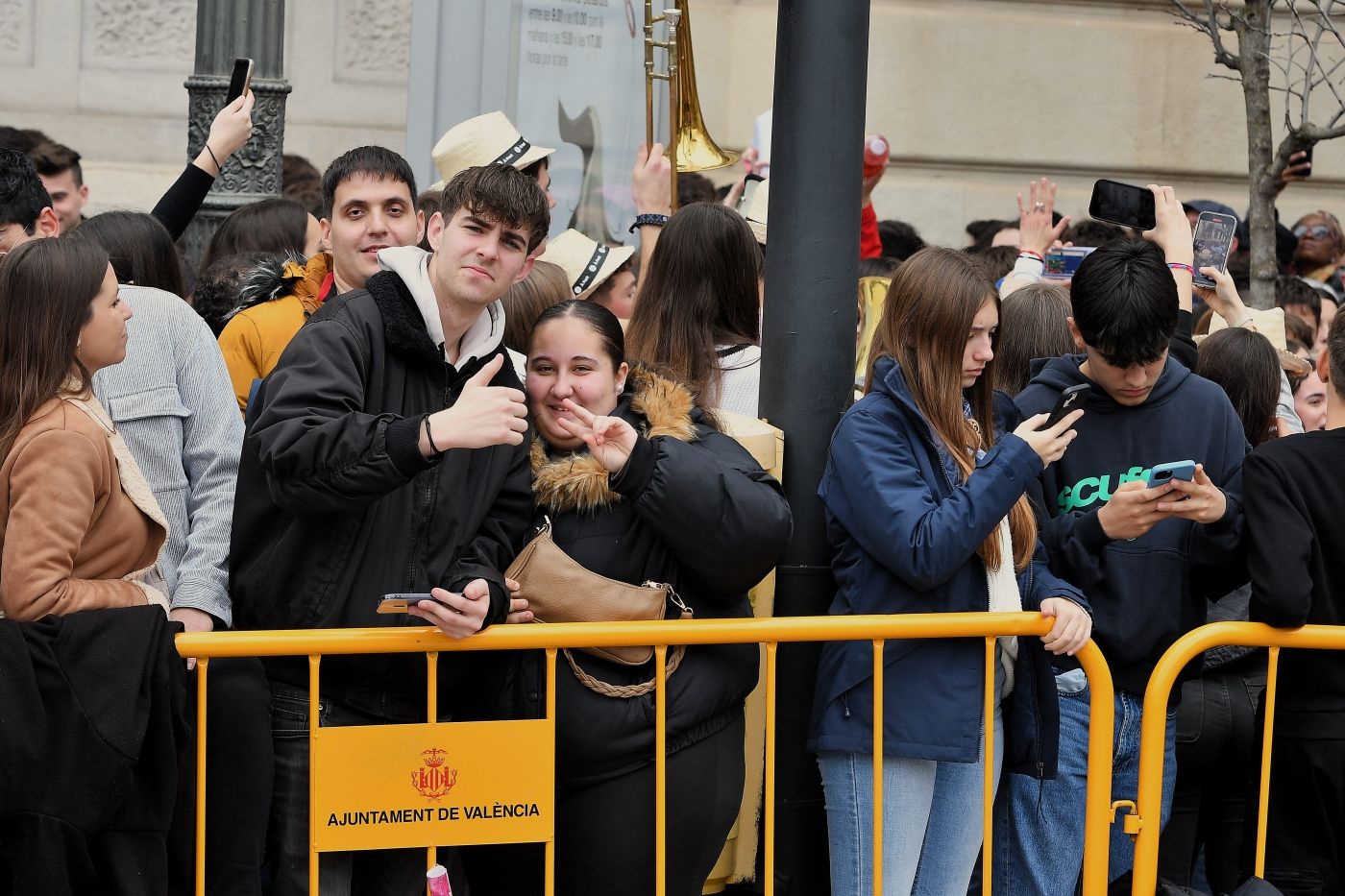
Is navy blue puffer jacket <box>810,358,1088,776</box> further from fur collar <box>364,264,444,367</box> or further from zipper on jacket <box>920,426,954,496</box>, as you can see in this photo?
fur collar <box>364,264,444,367</box>

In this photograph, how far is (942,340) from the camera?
3.86 metres

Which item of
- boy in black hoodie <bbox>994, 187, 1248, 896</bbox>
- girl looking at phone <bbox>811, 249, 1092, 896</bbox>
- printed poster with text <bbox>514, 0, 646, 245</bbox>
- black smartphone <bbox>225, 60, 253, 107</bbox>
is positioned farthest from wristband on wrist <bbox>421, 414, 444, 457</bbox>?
printed poster with text <bbox>514, 0, 646, 245</bbox>

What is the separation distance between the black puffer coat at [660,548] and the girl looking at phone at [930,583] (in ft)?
0.78

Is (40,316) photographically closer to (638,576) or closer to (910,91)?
(638,576)

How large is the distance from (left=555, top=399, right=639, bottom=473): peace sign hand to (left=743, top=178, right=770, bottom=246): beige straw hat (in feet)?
8.43

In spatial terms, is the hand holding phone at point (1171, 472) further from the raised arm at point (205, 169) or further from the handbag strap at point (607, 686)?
the raised arm at point (205, 169)

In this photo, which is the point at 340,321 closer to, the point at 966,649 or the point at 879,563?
the point at 879,563

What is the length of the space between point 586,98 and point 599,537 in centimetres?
434

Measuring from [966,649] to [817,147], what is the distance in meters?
1.21

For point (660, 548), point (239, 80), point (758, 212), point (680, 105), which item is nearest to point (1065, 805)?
point (660, 548)

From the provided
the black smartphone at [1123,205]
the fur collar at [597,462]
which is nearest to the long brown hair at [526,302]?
the fur collar at [597,462]

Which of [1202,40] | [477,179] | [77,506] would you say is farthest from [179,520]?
[1202,40]

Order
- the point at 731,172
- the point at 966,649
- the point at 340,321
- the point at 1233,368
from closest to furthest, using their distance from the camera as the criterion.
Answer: the point at 340,321
the point at 966,649
the point at 1233,368
the point at 731,172

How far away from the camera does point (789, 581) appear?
13.2 feet
